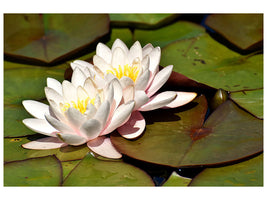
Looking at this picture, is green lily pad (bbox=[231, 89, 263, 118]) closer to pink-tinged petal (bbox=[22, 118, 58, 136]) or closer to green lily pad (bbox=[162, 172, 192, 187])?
green lily pad (bbox=[162, 172, 192, 187])

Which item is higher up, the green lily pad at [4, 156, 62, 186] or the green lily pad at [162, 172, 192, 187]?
the green lily pad at [162, 172, 192, 187]

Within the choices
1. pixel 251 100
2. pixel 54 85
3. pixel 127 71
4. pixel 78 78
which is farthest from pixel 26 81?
pixel 251 100

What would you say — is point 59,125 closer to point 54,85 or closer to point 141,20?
point 54,85

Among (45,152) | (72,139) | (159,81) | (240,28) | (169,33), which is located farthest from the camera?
(169,33)

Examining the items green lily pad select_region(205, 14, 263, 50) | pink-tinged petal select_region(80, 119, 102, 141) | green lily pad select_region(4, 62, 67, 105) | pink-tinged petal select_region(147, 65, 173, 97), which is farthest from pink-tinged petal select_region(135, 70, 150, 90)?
green lily pad select_region(205, 14, 263, 50)

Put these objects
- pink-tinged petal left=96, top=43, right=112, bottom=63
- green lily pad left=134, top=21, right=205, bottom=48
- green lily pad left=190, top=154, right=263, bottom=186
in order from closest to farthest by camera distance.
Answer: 1. green lily pad left=190, top=154, right=263, bottom=186
2. pink-tinged petal left=96, top=43, right=112, bottom=63
3. green lily pad left=134, top=21, right=205, bottom=48

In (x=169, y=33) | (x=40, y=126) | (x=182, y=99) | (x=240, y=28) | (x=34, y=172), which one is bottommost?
(x=34, y=172)

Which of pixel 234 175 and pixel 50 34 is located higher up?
pixel 50 34
